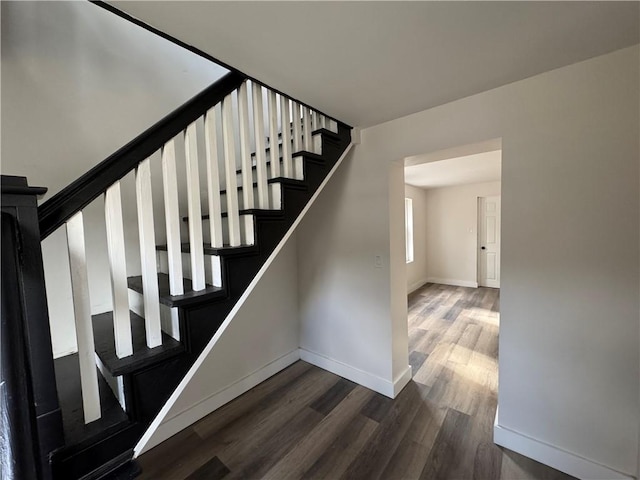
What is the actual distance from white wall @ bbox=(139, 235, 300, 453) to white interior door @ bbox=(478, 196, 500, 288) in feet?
15.6

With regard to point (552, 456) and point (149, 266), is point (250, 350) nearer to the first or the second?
point (149, 266)

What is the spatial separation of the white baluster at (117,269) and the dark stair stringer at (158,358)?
0.08 meters

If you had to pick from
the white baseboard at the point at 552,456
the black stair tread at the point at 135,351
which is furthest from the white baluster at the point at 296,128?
the white baseboard at the point at 552,456

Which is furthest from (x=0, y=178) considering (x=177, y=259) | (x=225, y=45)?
(x=225, y=45)

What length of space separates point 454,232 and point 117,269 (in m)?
6.18

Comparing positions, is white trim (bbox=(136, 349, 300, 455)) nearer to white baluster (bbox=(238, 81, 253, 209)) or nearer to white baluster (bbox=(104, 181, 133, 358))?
white baluster (bbox=(104, 181, 133, 358))

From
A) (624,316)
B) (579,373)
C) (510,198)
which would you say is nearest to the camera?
(624,316)

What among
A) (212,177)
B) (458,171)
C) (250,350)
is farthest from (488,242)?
(212,177)

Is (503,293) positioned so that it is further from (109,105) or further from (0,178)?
(109,105)

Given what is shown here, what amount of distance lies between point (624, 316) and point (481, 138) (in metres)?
1.19

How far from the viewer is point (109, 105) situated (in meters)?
1.62

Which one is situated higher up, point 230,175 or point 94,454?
point 230,175

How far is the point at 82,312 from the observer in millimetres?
892

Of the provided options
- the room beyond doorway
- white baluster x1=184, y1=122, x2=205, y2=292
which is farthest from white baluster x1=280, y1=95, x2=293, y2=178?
the room beyond doorway
